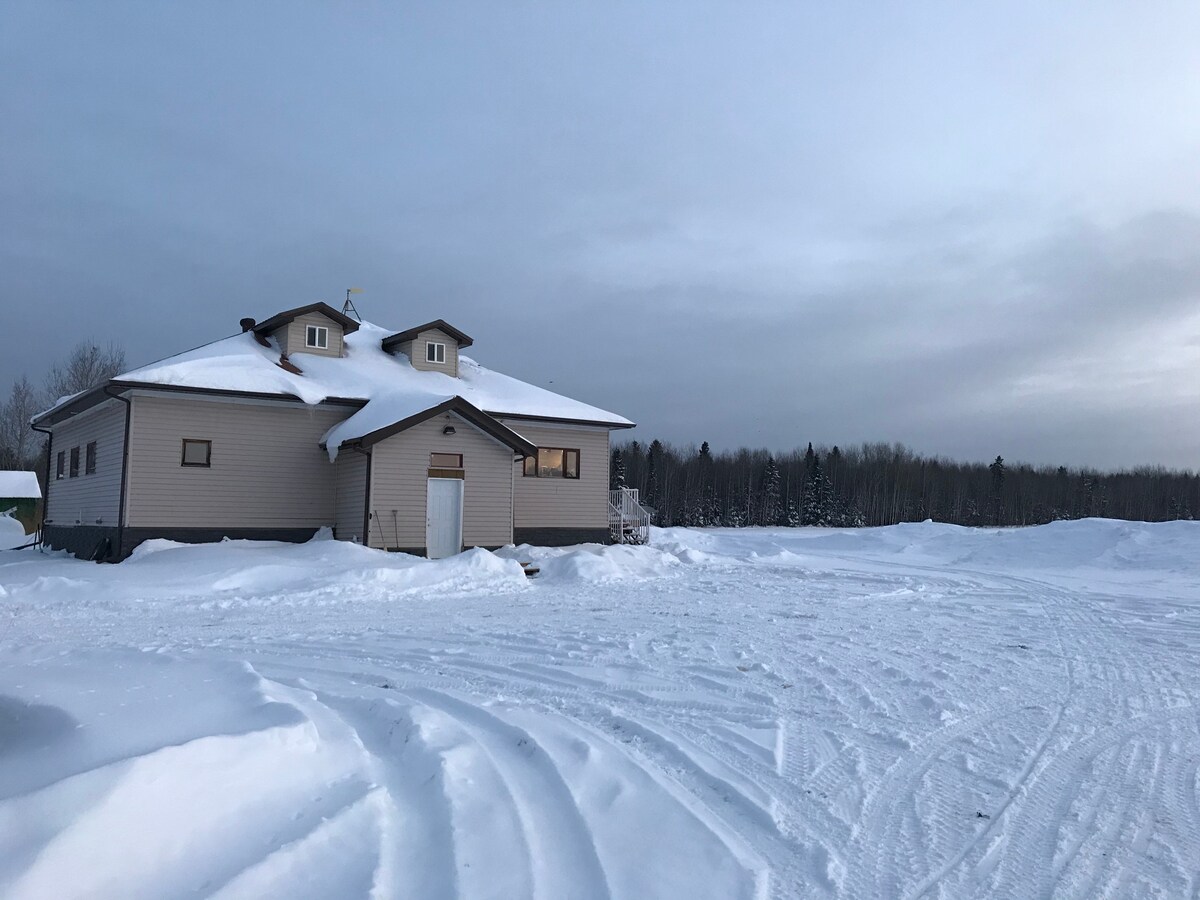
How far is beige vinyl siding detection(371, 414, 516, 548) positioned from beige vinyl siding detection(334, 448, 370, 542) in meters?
0.39

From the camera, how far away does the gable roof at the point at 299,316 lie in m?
22.1

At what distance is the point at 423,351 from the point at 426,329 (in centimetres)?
65

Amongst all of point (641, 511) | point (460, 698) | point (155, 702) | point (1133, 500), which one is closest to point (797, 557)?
point (641, 511)

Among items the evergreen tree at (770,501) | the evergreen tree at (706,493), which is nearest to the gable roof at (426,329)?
the evergreen tree at (706,493)

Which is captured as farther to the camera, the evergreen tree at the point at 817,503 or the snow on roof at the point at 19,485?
the evergreen tree at the point at 817,503

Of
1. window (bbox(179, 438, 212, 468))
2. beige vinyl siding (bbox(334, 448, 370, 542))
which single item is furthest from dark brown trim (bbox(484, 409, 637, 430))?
window (bbox(179, 438, 212, 468))

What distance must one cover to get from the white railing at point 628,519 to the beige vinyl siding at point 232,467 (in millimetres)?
8660

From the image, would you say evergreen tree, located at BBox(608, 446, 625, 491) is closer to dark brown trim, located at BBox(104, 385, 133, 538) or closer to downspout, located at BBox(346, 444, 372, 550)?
downspout, located at BBox(346, 444, 372, 550)

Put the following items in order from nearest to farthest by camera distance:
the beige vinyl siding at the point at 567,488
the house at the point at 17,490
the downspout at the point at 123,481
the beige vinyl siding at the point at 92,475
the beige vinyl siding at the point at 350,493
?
the downspout at the point at 123,481 < the beige vinyl siding at the point at 92,475 < the beige vinyl siding at the point at 350,493 < the beige vinyl siding at the point at 567,488 < the house at the point at 17,490

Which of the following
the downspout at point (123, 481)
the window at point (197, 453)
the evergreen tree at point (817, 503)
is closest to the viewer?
the downspout at point (123, 481)

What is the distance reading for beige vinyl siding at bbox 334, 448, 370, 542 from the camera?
1942 cm

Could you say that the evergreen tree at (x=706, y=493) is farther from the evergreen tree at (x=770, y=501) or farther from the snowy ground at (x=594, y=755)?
the snowy ground at (x=594, y=755)

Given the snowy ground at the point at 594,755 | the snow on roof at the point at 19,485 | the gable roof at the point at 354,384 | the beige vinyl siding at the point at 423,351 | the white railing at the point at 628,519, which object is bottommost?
the snowy ground at the point at 594,755

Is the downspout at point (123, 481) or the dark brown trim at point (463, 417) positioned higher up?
the dark brown trim at point (463, 417)
